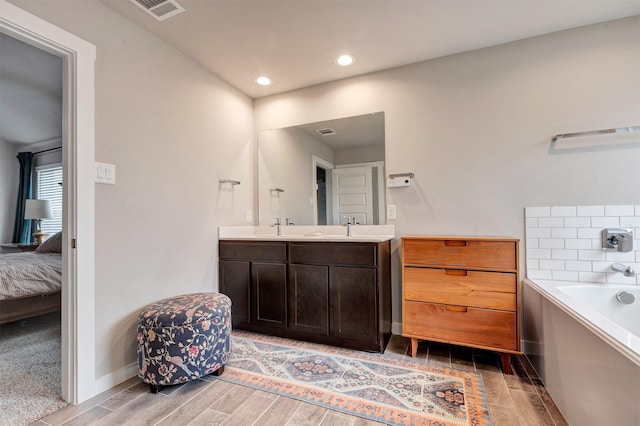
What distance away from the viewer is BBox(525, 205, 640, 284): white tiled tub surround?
1.98 m

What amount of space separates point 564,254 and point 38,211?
632cm

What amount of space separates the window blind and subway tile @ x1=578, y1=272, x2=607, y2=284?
6.47m

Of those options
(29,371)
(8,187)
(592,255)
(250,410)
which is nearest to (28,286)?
(29,371)

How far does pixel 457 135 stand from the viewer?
95.3 inches

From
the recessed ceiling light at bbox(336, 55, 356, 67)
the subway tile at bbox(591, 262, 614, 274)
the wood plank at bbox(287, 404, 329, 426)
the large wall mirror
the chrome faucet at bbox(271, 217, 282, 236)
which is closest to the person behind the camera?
the wood plank at bbox(287, 404, 329, 426)

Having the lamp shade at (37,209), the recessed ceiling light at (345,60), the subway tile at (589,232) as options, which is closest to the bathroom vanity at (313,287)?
the subway tile at (589,232)

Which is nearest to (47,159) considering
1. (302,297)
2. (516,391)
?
(302,297)

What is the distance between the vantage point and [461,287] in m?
2.02

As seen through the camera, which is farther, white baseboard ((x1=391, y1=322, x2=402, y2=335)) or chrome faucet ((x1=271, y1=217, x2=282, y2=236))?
chrome faucet ((x1=271, y1=217, x2=282, y2=236))

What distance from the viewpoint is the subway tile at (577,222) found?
2.06 metres

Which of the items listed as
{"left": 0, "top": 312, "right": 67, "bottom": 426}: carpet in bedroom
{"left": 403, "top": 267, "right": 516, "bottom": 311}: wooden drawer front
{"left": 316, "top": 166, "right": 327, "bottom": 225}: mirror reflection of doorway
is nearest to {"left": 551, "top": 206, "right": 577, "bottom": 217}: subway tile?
{"left": 403, "top": 267, "right": 516, "bottom": 311}: wooden drawer front

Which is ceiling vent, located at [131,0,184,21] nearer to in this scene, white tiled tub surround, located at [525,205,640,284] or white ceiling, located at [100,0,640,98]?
white ceiling, located at [100,0,640,98]

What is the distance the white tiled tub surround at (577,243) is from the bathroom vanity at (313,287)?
109 cm

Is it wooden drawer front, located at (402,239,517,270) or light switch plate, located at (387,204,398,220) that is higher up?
light switch plate, located at (387,204,398,220)
